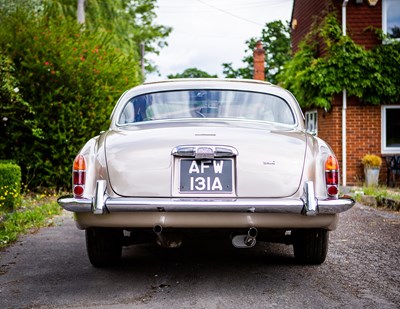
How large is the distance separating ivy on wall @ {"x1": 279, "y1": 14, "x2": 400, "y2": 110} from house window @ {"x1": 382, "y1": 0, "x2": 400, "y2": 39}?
495 mm

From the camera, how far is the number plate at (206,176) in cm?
412

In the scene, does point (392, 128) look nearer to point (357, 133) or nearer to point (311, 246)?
point (357, 133)

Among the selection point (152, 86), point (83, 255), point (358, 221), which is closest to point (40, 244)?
point (83, 255)

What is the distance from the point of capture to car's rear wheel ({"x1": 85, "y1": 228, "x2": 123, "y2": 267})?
4.80 metres

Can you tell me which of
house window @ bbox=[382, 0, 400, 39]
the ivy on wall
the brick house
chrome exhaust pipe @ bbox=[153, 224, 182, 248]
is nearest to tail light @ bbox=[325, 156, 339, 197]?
chrome exhaust pipe @ bbox=[153, 224, 182, 248]

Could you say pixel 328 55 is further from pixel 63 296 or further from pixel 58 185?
pixel 63 296

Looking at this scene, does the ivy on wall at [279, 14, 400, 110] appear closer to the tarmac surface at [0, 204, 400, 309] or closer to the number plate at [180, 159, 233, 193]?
the tarmac surface at [0, 204, 400, 309]

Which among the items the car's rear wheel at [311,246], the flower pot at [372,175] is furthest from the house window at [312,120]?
the car's rear wheel at [311,246]

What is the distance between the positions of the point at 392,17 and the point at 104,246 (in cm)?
1342

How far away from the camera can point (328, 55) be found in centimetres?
1575

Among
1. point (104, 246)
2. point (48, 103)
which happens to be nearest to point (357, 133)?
point (48, 103)

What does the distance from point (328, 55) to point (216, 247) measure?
34.9 ft

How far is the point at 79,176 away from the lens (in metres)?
4.35

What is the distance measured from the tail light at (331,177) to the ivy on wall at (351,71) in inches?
447
